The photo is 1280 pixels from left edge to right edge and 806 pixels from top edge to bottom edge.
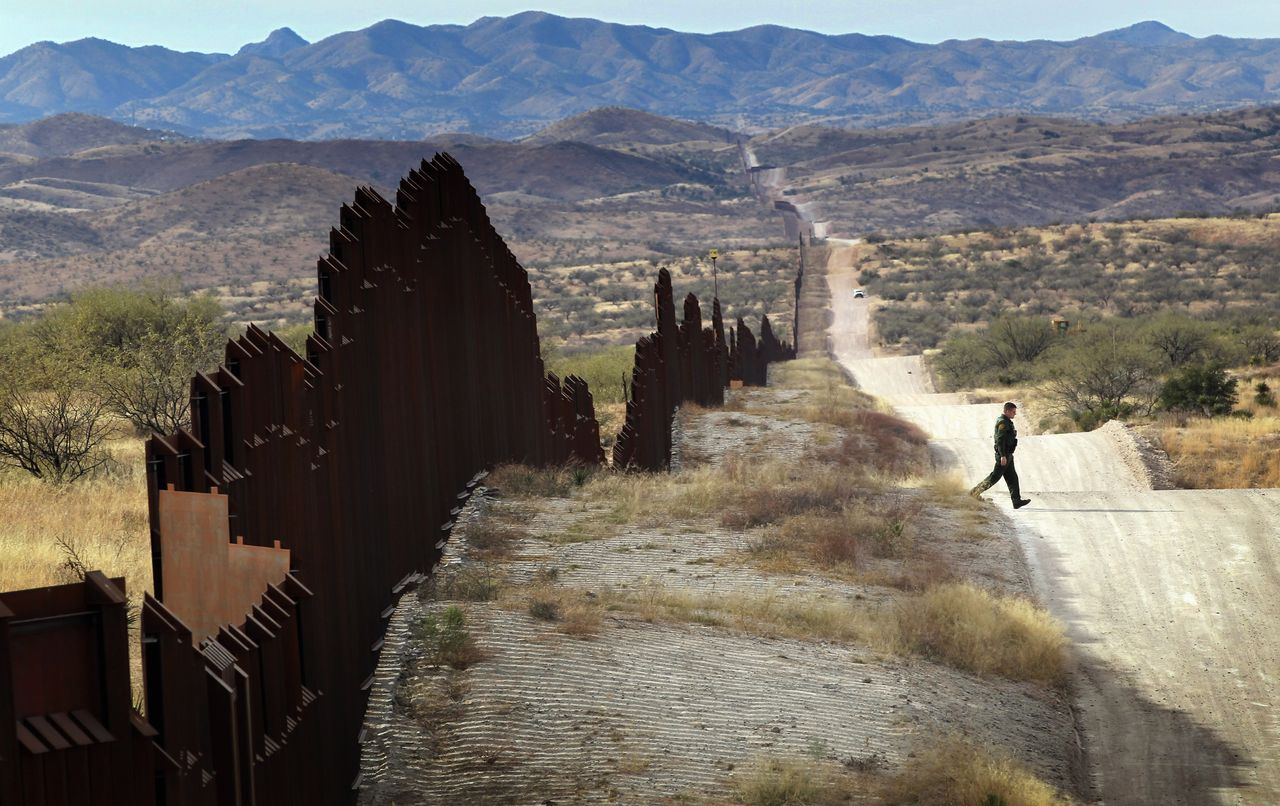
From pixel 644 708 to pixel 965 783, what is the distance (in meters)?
2.02

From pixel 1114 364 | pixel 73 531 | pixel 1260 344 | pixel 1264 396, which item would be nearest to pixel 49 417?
pixel 73 531

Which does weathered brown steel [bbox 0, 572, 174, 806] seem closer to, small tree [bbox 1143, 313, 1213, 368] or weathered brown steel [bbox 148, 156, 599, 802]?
weathered brown steel [bbox 148, 156, 599, 802]

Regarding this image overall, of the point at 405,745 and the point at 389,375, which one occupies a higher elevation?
the point at 389,375

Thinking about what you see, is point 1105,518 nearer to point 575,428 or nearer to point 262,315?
point 575,428

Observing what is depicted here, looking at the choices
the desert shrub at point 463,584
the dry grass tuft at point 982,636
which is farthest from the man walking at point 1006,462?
the desert shrub at point 463,584

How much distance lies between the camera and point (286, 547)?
25.4ft

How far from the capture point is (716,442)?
77.5ft

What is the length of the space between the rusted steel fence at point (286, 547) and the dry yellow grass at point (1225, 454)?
503 inches

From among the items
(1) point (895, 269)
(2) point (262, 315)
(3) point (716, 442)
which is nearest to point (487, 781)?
(3) point (716, 442)

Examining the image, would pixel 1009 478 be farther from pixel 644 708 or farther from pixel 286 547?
pixel 286 547

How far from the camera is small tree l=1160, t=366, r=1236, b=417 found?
29188mm

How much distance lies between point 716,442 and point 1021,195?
122 meters

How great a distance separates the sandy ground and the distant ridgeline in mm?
386

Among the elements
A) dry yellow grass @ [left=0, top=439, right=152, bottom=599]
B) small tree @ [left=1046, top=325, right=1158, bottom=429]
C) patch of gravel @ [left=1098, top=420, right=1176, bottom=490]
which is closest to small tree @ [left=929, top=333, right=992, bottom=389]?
small tree @ [left=1046, top=325, right=1158, bottom=429]
